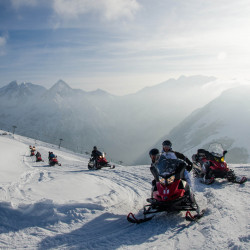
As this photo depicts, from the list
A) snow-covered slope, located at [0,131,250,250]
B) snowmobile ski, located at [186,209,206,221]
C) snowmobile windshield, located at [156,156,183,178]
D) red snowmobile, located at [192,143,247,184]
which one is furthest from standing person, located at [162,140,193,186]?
red snowmobile, located at [192,143,247,184]

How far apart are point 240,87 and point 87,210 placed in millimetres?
160774

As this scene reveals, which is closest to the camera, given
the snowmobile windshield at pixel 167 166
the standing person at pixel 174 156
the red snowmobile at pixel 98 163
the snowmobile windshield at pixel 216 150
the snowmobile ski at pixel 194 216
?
the snowmobile ski at pixel 194 216

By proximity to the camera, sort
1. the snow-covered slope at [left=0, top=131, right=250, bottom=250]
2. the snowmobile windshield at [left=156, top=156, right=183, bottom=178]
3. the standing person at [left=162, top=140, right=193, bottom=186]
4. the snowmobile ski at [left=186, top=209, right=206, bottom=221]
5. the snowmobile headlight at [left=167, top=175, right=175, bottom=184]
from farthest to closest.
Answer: the standing person at [left=162, top=140, right=193, bottom=186]
the snowmobile windshield at [left=156, top=156, right=183, bottom=178]
the snowmobile headlight at [left=167, top=175, right=175, bottom=184]
the snowmobile ski at [left=186, top=209, right=206, bottom=221]
the snow-covered slope at [left=0, top=131, right=250, bottom=250]

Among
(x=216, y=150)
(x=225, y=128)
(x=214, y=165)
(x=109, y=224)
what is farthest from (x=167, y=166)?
(x=225, y=128)

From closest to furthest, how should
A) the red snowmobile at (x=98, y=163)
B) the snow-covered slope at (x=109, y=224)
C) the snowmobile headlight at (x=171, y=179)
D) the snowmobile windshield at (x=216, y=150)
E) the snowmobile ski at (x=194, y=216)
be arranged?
the snow-covered slope at (x=109, y=224), the snowmobile ski at (x=194, y=216), the snowmobile headlight at (x=171, y=179), the snowmobile windshield at (x=216, y=150), the red snowmobile at (x=98, y=163)

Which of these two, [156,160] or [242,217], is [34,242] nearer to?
[156,160]

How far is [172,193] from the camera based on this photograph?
5.69 meters

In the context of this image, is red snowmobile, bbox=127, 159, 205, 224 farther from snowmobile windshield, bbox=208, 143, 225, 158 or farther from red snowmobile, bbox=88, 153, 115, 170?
red snowmobile, bbox=88, 153, 115, 170

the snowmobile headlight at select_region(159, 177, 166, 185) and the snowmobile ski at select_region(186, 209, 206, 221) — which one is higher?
the snowmobile headlight at select_region(159, 177, 166, 185)

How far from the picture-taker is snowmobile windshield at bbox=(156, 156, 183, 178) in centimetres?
598

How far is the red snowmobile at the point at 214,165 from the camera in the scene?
10055 millimetres

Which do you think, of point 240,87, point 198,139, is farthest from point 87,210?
point 240,87

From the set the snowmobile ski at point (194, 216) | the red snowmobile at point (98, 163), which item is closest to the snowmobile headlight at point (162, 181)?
the snowmobile ski at point (194, 216)

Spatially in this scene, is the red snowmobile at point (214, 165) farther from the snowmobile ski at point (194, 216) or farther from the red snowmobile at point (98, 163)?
the red snowmobile at point (98, 163)
